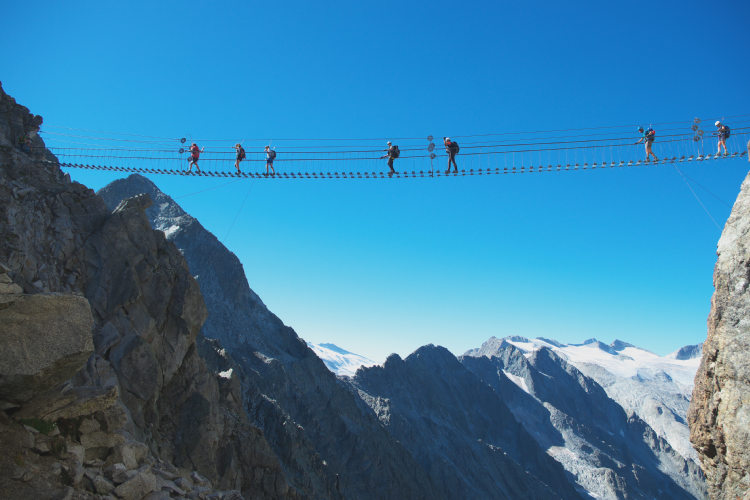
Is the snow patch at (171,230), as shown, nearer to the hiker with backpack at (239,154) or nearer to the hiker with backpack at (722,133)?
the hiker with backpack at (239,154)

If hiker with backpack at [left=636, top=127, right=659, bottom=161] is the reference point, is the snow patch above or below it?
above

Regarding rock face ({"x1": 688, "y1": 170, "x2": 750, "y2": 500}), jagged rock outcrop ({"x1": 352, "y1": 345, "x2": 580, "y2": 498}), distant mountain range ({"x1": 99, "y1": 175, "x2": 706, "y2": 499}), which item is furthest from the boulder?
jagged rock outcrop ({"x1": 352, "y1": 345, "x2": 580, "y2": 498})

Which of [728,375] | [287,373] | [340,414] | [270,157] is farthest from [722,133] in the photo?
[340,414]

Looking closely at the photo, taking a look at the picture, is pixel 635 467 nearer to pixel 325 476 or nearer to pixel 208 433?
pixel 325 476

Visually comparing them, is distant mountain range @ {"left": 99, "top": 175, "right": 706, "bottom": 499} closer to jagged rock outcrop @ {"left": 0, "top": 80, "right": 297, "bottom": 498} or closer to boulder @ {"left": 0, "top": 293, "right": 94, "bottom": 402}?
jagged rock outcrop @ {"left": 0, "top": 80, "right": 297, "bottom": 498}

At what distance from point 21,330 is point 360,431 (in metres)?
87.8

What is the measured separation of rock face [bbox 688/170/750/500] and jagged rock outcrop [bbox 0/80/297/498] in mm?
19750

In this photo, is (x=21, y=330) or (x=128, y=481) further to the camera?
(x=128, y=481)

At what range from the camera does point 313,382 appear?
296 ft

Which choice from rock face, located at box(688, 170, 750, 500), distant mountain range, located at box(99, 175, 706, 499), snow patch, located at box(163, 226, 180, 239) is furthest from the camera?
snow patch, located at box(163, 226, 180, 239)

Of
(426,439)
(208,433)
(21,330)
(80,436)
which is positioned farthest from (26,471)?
(426,439)

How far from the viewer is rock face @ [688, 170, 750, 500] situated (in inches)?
779

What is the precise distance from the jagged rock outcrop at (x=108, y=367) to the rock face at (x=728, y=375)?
19750mm

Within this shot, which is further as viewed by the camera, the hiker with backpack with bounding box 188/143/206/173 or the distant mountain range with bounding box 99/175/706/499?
the distant mountain range with bounding box 99/175/706/499
